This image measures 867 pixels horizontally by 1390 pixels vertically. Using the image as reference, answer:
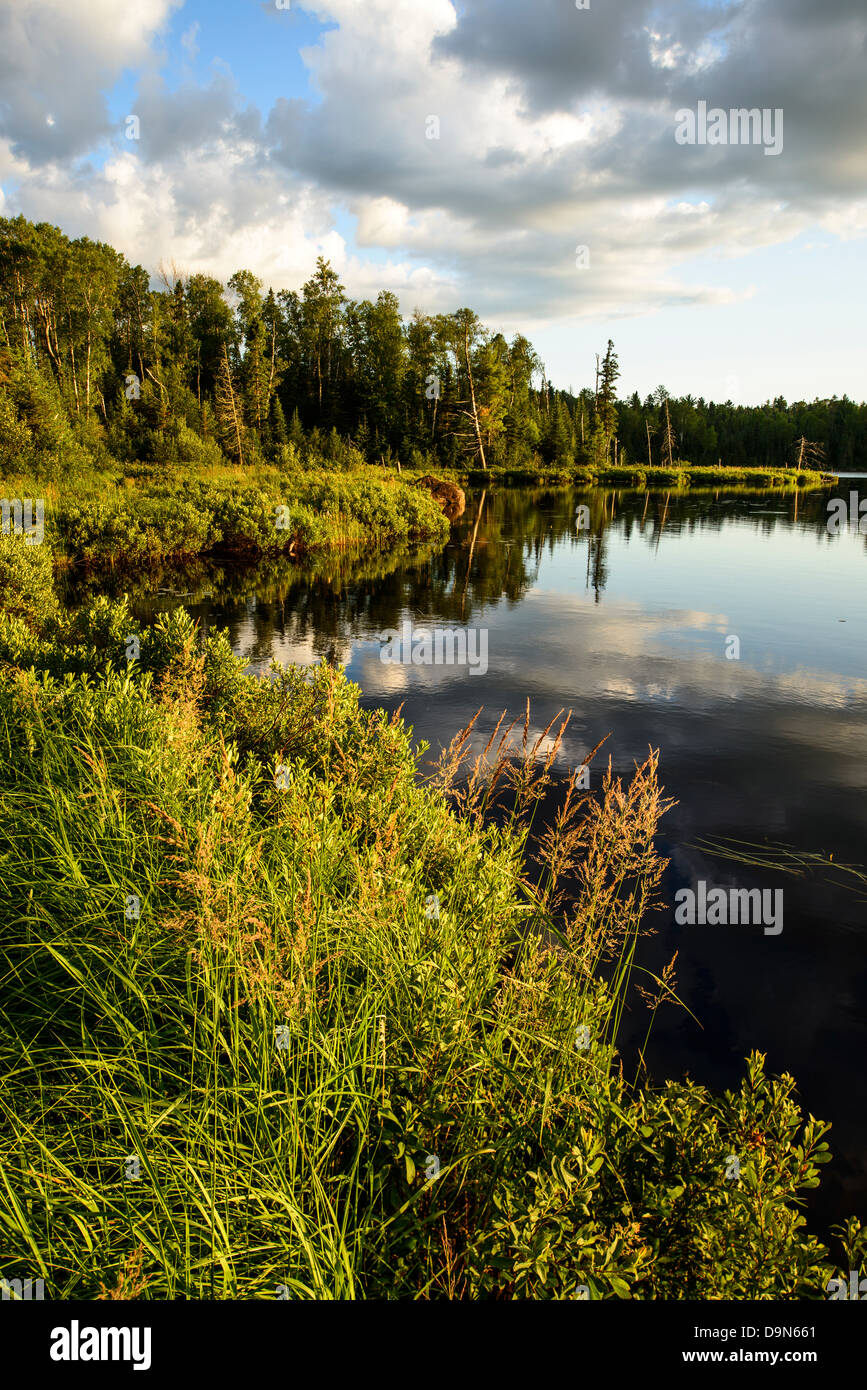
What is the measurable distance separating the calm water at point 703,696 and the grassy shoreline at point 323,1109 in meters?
1.96

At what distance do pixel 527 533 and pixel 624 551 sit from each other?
6.04 metres

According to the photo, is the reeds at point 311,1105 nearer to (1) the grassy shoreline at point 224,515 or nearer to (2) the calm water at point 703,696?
(2) the calm water at point 703,696

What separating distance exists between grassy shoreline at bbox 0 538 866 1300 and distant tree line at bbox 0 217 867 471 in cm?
3125

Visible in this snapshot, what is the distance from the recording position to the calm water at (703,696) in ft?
17.4

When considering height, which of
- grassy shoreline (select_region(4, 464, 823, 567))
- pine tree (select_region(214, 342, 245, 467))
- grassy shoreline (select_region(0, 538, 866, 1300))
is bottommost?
grassy shoreline (select_region(0, 538, 866, 1300))

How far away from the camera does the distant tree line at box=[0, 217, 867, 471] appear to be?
176ft

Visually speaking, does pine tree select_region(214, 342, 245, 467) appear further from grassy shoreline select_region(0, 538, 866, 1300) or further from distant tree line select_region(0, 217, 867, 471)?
grassy shoreline select_region(0, 538, 866, 1300)

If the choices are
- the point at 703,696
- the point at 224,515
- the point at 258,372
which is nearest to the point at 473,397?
the point at 258,372

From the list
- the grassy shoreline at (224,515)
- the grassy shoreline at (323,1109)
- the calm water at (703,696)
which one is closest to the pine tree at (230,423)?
the grassy shoreline at (224,515)

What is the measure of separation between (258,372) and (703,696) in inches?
2465

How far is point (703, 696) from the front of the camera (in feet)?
40.3

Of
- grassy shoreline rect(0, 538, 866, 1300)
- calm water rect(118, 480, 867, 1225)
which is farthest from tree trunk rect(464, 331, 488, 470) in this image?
grassy shoreline rect(0, 538, 866, 1300)

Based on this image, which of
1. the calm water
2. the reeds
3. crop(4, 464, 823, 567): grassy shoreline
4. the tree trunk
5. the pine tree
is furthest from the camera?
the tree trunk

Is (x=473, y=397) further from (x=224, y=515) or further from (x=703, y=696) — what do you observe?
(x=703, y=696)
